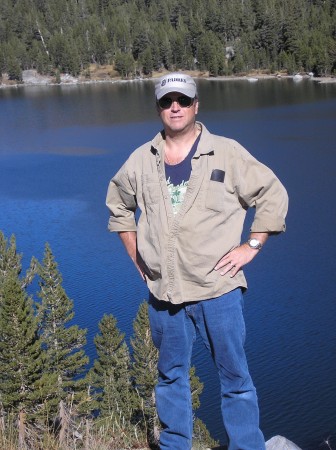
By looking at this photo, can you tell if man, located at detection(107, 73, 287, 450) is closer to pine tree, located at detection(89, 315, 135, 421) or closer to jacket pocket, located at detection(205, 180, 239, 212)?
jacket pocket, located at detection(205, 180, 239, 212)

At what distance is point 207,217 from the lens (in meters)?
3.82

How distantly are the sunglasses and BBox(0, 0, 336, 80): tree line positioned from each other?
107 metres

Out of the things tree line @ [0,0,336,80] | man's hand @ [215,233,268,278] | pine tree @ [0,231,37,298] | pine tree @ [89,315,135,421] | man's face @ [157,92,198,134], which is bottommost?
pine tree @ [89,315,135,421]

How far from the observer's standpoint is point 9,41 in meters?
151

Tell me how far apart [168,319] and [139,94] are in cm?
9614

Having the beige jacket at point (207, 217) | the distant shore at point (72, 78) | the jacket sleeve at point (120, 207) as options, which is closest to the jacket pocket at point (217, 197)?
the beige jacket at point (207, 217)

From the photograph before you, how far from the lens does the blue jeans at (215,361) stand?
3.85m

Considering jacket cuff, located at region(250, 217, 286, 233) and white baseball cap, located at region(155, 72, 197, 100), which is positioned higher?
white baseball cap, located at region(155, 72, 197, 100)

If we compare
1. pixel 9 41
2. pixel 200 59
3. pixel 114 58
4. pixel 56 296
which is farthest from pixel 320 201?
pixel 9 41

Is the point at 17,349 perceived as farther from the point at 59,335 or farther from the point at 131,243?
the point at 131,243

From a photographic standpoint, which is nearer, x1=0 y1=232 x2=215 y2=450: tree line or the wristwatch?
the wristwatch

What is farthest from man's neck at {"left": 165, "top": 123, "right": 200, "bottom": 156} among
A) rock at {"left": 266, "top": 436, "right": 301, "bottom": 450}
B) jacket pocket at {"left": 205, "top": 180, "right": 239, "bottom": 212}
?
rock at {"left": 266, "top": 436, "right": 301, "bottom": 450}

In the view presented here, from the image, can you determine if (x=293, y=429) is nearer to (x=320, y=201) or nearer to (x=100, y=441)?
(x=100, y=441)

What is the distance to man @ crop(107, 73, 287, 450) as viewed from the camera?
383cm
